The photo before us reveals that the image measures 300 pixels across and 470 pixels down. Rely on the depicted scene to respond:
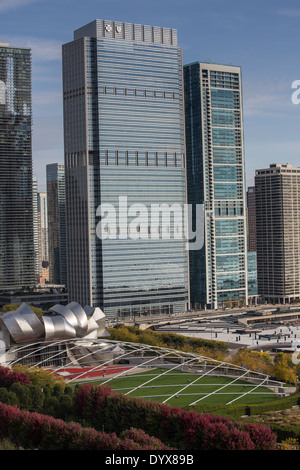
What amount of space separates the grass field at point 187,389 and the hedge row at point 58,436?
37.9ft

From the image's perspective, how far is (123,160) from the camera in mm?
100125

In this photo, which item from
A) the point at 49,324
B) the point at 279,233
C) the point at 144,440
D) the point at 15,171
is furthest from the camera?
the point at 279,233

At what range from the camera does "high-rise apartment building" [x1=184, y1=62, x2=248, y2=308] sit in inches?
4532

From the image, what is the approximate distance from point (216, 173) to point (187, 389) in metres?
74.7

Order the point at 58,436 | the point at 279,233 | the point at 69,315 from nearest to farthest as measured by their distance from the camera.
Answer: the point at 58,436
the point at 69,315
the point at 279,233

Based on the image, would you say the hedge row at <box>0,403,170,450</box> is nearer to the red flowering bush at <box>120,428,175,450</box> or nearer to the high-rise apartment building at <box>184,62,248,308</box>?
the red flowering bush at <box>120,428,175,450</box>

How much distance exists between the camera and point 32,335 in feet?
175

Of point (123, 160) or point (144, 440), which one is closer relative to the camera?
point (144, 440)

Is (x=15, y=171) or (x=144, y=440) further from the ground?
(x=15, y=171)

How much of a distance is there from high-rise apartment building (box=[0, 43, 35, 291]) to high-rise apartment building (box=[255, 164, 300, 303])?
143 ft

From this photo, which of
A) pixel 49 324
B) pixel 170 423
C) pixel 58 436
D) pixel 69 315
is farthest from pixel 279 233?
pixel 58 436

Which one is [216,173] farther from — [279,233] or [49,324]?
[49,324]

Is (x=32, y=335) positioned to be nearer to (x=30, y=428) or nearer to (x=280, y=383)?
(x=280, y=383)
